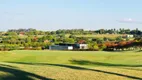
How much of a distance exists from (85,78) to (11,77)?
4.16 meters

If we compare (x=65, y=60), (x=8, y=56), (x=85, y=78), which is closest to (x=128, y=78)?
(x=85, y=78)

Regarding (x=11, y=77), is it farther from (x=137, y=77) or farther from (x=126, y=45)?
(x=126, y=45)

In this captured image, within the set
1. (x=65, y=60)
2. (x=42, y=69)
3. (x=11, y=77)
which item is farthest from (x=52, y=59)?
(x=11, y=77)

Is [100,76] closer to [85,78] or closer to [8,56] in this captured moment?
[85,78]

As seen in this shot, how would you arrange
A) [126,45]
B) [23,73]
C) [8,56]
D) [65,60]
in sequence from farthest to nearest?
[126,45], [8,56], [65,60], [23,73]

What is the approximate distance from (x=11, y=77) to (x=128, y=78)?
6927 mm

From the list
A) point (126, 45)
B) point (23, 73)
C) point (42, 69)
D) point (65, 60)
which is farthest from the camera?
point (126, 45)

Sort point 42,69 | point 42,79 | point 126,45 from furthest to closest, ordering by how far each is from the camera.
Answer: point 126,45 → point 42,69 → point 42,79

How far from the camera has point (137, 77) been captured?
21.9 m

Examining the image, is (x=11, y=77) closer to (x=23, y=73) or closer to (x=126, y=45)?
(x=23, y=73)

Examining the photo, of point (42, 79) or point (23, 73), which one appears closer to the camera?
point (42, 79)

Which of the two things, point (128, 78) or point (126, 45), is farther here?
point (126, 45)

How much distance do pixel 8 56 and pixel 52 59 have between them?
328 inches

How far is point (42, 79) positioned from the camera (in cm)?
1964
